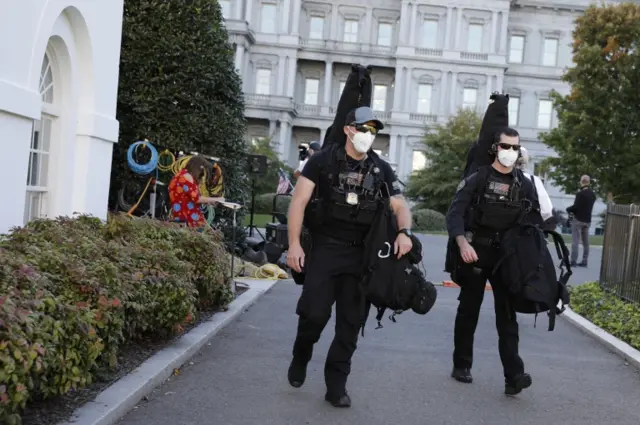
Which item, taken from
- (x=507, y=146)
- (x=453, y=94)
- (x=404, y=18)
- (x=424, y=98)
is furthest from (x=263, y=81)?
(x=507, y=146)

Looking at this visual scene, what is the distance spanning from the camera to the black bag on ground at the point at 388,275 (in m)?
5.75

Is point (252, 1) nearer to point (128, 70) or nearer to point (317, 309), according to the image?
point (128, 70)

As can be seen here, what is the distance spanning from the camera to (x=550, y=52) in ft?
217

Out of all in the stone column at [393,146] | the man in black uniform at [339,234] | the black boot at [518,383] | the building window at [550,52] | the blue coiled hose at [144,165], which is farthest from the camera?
the building window at [550,52]

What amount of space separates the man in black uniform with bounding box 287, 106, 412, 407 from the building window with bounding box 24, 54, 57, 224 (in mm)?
4530

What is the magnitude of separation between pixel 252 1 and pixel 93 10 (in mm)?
53815

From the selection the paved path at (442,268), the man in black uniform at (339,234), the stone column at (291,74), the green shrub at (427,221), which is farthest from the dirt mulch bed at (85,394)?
the stone column at (291,74)

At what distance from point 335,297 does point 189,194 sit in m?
5.24

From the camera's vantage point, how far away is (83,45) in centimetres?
1014

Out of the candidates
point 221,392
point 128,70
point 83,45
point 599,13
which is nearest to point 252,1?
point 599,13

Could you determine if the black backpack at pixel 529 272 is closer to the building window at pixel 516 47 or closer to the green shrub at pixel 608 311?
the green shrub at pixel 608 311

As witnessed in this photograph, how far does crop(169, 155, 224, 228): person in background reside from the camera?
1084 cm

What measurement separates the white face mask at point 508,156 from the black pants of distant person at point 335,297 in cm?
136

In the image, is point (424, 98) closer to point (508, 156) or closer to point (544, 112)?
point (544, 112)
